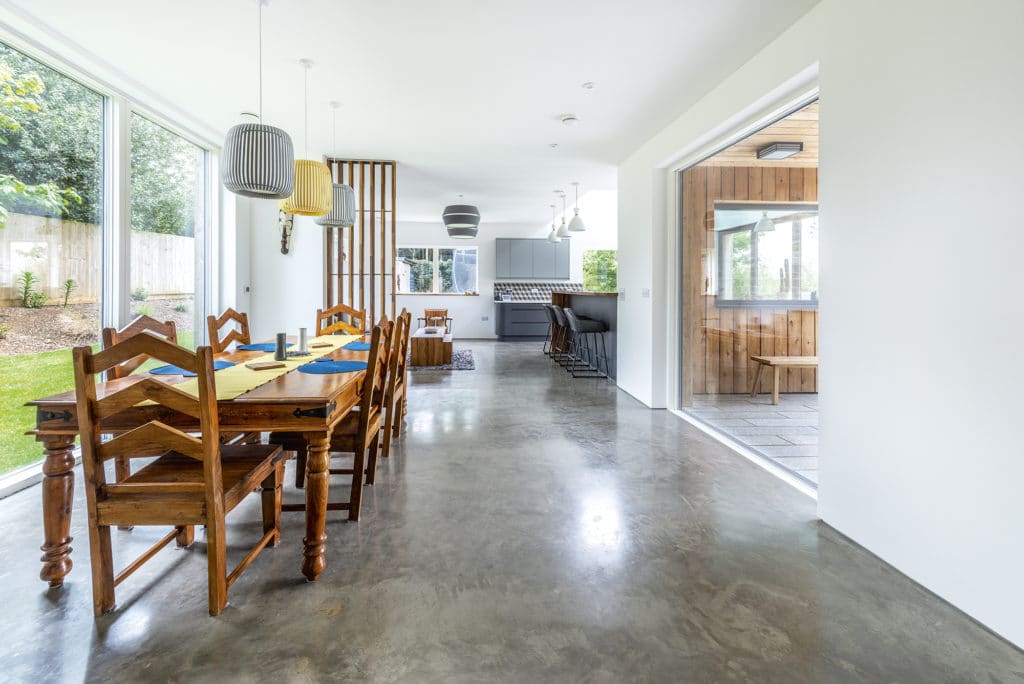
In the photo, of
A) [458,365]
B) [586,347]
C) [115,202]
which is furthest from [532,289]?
[115,202]

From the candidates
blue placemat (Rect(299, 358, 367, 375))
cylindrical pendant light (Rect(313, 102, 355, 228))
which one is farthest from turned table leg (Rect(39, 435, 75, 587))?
cylindrical pendant light (Rect(313, 102, 355, 228))

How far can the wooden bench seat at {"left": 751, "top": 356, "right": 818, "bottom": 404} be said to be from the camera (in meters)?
4.20

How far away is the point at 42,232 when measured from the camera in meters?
3.29

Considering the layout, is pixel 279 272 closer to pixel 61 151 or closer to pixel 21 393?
pixel 61 151

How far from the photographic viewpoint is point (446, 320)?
31.8ft

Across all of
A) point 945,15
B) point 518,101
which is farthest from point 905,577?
point 518,101

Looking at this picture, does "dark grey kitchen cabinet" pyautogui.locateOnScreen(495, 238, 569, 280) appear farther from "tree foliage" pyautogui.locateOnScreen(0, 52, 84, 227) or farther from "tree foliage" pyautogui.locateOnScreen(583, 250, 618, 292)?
"tree foliage" pyautogui.locateOnScreen(0, 52, 84, 227)

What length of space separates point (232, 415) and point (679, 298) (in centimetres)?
406

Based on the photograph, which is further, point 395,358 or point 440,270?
point 440,270

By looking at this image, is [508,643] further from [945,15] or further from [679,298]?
[679,298]

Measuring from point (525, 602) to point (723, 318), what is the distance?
3.34 meters

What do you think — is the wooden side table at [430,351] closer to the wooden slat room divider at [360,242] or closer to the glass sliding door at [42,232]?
the wooden slat room divider at [360,242]

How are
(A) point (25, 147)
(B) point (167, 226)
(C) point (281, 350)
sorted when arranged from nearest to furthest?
(C) point (281, 350)
(A) point (25, 147)
(B) point (167, 226)

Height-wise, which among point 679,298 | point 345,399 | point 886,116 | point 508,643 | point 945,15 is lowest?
point 508,643
